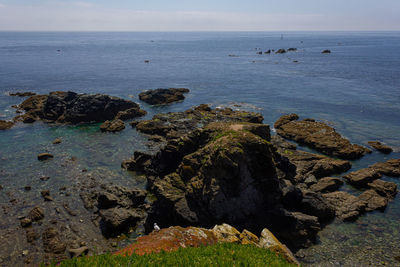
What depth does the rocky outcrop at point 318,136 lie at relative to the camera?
39.4m

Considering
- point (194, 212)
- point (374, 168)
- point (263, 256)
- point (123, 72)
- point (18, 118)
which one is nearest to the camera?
point (263, 256)

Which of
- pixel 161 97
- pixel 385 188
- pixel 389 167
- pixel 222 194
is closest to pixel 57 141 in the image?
pixel 161 97

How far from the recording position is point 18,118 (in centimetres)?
5488

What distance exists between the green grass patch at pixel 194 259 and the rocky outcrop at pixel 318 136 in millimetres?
29643

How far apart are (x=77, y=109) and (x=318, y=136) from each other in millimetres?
45955

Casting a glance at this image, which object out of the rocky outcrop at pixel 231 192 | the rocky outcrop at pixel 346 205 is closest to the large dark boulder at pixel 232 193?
the rocky outcrop at pixel 231 192

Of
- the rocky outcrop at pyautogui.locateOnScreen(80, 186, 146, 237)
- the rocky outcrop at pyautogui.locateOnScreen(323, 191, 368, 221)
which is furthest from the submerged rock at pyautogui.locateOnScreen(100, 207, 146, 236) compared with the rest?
the rocky outcrop at pyautogui.locateOnScreen(323, 191, 368, 221)

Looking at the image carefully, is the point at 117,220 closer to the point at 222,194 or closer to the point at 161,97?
the point at 222,194

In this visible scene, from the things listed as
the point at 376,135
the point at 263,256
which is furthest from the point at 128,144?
the point at 376,135

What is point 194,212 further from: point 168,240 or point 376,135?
point 376,135

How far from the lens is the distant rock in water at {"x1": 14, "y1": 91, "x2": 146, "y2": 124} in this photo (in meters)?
55.6

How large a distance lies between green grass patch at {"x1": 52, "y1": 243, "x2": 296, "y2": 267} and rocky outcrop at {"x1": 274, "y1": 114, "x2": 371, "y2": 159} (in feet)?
Result: 97.3

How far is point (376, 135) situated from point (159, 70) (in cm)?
9365

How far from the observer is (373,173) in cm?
3222
